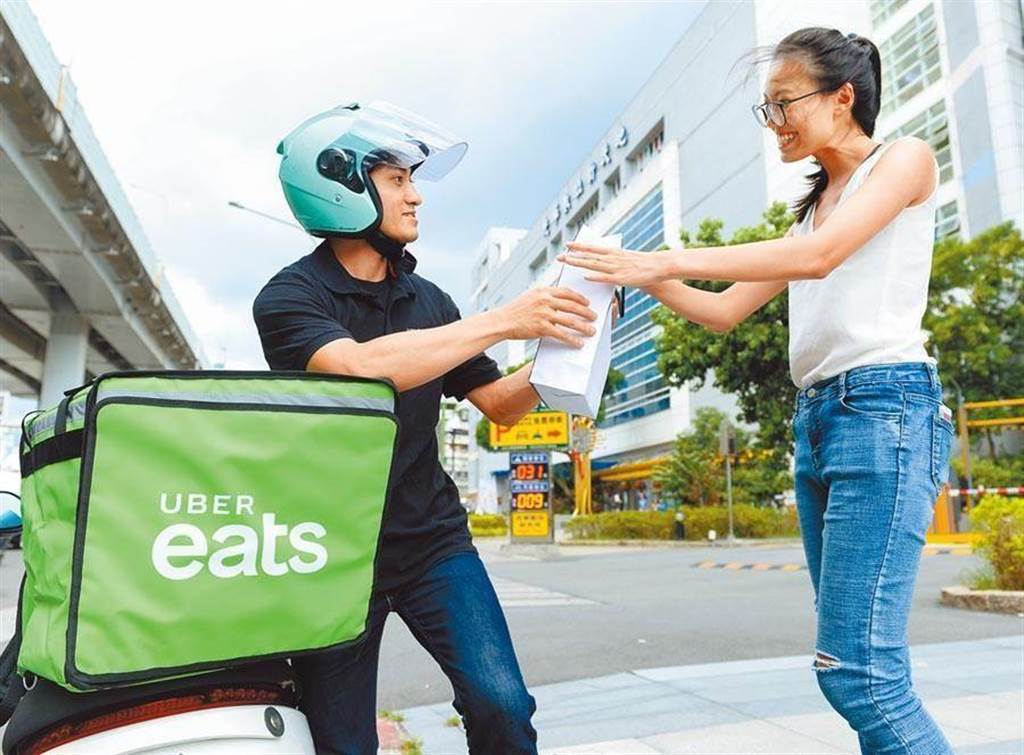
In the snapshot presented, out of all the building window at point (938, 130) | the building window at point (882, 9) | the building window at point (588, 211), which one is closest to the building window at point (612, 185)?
the building window at point (588, 211)

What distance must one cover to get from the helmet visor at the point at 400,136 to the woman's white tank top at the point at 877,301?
89cm

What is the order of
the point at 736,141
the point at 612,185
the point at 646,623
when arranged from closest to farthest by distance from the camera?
the point at 646,623, the point at 736,141, the point at 612,185

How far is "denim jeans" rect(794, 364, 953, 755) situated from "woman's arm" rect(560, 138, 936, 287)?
0.26 meters

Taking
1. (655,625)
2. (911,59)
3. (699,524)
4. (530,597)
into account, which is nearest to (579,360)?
(655,625)

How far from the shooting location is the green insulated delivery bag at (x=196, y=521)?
1170mm

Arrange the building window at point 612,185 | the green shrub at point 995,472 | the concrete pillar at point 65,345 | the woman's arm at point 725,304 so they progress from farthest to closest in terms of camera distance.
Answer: the building window at point 612,185, the concrete pillar at point 65,345, the green shrub at point 995,472, the woman's arm at point 725,304

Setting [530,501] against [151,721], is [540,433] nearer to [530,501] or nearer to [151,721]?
[530,501]

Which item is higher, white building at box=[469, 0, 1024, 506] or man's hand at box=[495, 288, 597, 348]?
white building at box=[469, 0, 1024, 506]

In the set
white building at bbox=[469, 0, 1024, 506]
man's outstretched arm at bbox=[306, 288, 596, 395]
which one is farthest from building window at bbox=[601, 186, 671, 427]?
man's outstretched arm at bbox=[306, 288, 596, 395]

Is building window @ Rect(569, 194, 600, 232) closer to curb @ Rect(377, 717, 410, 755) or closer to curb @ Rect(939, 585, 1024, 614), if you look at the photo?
curb @ Rect(939, 585, 1024, 614)

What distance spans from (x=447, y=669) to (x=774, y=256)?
1.07 m

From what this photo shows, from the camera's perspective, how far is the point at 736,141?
39.9 metres

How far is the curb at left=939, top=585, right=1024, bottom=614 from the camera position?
295 inches

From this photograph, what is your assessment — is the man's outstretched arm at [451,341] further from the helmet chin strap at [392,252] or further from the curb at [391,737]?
the curb at [391,737]
